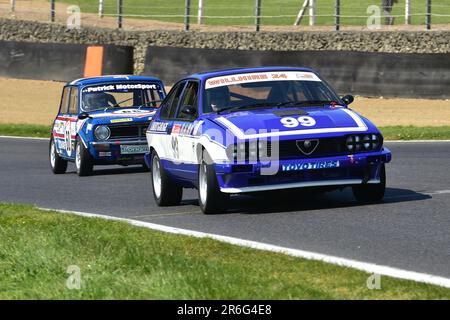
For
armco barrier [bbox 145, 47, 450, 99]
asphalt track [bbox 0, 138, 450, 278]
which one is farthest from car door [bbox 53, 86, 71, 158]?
armco barrier [bbox 145, 47, 450, 99]

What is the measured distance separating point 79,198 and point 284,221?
4.36m

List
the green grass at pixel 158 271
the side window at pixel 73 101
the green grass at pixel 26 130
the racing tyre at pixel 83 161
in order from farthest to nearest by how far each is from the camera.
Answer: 1. the green grass at pixel 26 130
2. the side window at pixel 73 101
3. the racing tyre at pixel 83 161
4. the green grass at pixel 158 271

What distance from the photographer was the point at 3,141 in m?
26.2

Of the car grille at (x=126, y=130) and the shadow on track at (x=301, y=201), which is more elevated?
the shadow on track at (x=301, y=201)

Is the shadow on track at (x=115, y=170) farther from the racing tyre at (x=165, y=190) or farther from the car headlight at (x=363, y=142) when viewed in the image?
the car headlight at (x=363, y=142)

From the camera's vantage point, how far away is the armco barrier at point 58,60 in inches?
1308

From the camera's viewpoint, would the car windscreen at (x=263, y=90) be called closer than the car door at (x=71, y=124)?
Yes

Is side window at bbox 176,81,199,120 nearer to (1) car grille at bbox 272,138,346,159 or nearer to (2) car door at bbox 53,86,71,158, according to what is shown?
(1) car grille at bbox 272,138,346,159

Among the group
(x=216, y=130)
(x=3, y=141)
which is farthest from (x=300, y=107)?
(x=3, y=141)

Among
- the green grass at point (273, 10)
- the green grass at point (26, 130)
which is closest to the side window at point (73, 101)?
the green grass at point (26, 130)

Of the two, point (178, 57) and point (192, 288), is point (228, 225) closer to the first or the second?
point (192, 288)

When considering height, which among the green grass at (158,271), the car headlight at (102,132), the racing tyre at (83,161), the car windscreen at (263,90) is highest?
the car windscreen at (263,90)

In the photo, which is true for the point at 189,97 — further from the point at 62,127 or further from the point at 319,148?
the point at 62,127

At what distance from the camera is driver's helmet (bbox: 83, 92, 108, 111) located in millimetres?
19531
